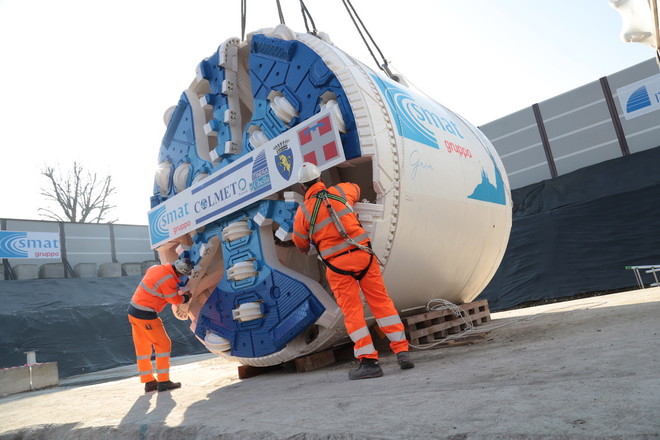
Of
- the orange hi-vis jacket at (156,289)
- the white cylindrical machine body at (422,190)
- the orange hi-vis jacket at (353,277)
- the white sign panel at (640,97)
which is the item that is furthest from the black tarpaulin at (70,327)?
the white sign panel at (640,97)

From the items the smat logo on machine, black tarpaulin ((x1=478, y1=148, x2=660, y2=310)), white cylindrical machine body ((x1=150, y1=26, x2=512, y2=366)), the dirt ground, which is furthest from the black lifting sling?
black tarpaulin ((x1=478, y1=148, x2=660, y2=310))

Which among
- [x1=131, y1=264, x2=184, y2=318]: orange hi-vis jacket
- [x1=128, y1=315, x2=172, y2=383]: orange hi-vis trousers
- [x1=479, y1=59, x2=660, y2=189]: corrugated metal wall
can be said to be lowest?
[x1=128, y1=315, x2=172, y2=383]: orange hi-vis trousers

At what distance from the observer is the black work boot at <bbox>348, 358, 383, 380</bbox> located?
12.5ft

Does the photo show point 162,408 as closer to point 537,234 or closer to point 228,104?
point 228,104

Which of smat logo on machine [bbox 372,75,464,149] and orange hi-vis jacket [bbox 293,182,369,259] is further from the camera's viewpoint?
smat logo on machine [bbox 372,75,464,149]

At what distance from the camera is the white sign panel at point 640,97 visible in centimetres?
1314

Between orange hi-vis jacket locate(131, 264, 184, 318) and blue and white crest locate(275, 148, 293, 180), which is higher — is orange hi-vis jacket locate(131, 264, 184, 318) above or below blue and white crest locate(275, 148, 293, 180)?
below

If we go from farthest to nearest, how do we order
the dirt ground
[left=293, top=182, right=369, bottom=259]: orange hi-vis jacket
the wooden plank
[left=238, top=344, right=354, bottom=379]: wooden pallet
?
1. the wooden plank
2. [left=238, top=344, right=354, bottom=379]: wooden pallet
3. [left=293, top=182, right=369, bottom=259]: orange hi-vis jacket
4. the dirt ground

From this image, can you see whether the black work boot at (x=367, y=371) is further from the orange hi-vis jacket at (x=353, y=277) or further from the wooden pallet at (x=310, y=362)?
the wooden pallet at (x=310, y=362)

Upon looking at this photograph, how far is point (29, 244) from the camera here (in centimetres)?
1881

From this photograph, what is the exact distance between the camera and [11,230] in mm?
18453

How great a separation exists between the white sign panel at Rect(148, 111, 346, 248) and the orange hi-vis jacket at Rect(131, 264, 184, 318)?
53 centimetres

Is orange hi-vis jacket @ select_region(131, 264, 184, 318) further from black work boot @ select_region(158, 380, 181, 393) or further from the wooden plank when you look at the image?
the wooden plank

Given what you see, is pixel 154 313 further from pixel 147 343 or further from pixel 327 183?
pixel 327 183
